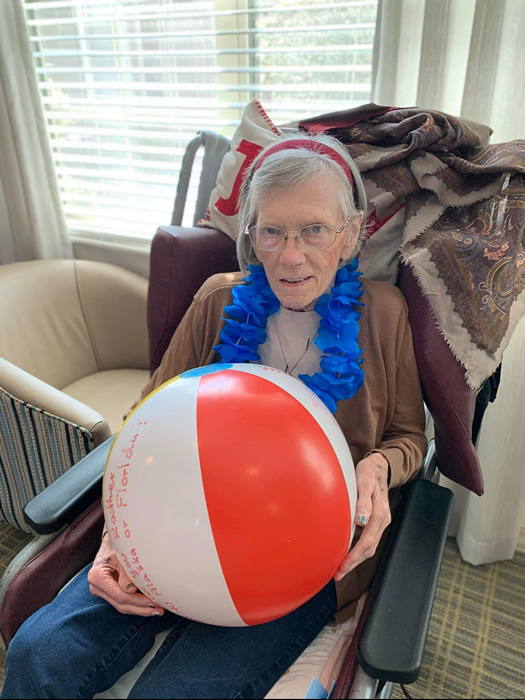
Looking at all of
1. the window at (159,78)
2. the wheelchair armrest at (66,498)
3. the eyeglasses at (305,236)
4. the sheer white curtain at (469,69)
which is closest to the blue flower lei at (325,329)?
the eyeglasses at (305,236)

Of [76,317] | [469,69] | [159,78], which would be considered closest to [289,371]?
[469,69]

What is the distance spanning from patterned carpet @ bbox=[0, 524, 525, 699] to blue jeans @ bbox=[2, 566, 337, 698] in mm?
781

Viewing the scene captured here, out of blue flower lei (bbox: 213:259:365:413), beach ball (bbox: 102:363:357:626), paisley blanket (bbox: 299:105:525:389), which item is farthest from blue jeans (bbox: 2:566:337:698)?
paisley blanket (bbox: 299:105:525:389)

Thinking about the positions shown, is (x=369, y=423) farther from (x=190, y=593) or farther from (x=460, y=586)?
(x=460, y=586)

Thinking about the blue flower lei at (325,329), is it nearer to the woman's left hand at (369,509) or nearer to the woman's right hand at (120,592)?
the woman's left hand at (369,509)

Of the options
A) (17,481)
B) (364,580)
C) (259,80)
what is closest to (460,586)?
(364,580)

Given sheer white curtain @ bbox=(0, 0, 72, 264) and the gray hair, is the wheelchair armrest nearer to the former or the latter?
the gray hair

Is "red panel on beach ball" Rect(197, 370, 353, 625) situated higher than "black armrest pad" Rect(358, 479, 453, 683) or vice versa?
"red panel on beach ball" Rect(197, 370, 353, 625)

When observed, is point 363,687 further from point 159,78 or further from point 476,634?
point 159,78

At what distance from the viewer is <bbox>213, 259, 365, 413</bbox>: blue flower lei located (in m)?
1.16

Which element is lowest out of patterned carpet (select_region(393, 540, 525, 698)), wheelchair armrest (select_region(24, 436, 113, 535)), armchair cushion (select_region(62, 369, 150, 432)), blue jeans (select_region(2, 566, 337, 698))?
patterned carpet (select_region(393, 540, 525, 698))

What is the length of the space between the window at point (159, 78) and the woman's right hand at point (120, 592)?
1643 mm

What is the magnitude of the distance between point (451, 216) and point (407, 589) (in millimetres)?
819

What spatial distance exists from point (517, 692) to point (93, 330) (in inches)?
76.9
